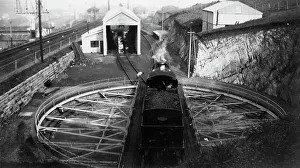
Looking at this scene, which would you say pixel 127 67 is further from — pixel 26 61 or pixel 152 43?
pixel 152 43

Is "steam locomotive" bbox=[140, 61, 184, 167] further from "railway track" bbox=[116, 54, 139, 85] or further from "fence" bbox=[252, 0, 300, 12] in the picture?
"fence" bbox=[252, 0, 300, 12]

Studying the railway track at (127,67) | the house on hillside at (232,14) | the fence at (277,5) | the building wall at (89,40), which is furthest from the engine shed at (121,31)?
the fence at (277,5)

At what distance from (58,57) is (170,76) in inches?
964

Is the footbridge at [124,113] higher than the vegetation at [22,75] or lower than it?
lower

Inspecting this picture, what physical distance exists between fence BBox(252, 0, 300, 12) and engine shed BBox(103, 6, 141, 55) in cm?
2655

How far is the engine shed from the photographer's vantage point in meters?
50.8

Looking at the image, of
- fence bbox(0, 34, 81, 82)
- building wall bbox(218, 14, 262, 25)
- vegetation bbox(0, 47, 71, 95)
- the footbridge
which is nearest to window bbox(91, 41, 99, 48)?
fence bbox(0, 34, 81, 82)

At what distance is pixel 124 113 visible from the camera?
28234mm

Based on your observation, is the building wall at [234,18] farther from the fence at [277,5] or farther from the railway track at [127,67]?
the railway track at [127,67]

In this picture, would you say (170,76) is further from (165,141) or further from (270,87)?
(270,87)

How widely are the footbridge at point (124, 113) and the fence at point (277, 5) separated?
25.4 metres

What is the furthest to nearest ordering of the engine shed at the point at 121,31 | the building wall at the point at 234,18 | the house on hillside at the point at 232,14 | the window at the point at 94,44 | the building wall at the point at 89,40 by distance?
1. the window at the point at 94,44
2. the building wall at the point at 89,40
3. the engine shed at the point at 121,31
4. the building wall at the point at 234,18
5. the house on hillside at the point at 232,14

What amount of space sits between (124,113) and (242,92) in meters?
13.4

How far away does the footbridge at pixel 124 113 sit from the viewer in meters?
26.6
